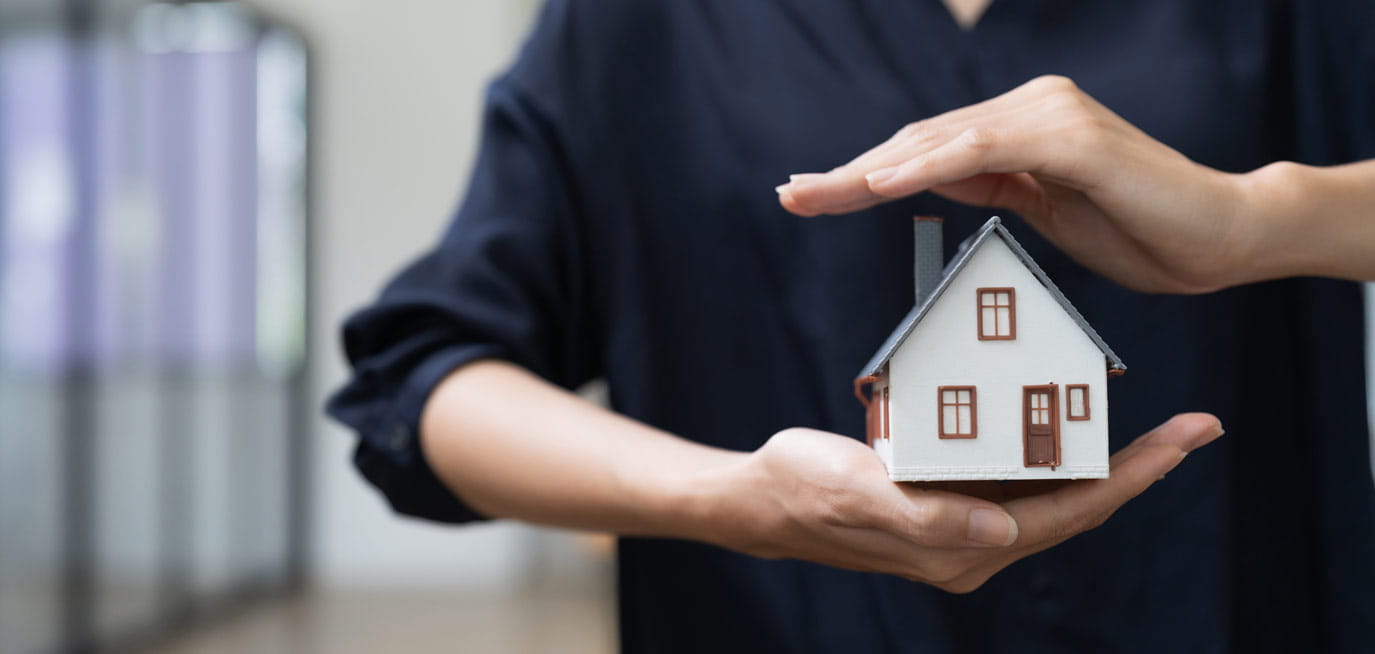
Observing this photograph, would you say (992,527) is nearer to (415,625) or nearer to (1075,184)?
(1075,184)

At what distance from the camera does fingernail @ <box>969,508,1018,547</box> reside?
0.98 feet

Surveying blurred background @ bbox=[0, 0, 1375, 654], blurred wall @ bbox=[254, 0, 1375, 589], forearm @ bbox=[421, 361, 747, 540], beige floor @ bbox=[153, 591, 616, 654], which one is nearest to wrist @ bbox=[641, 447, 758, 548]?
forearm @ bbox=[421, 361, 747, 540]

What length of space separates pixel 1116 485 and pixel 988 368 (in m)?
0.05

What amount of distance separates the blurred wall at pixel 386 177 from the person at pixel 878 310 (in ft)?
10.5

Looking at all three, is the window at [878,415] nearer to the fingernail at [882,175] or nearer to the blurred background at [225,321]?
the fingernail at [882,175]

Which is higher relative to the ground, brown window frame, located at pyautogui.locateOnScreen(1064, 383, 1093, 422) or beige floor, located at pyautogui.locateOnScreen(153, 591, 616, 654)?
brown window frame, located at pyautogui.locateOnScreen(1064, 383, 1093, 422)

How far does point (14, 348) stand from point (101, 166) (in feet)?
1.83

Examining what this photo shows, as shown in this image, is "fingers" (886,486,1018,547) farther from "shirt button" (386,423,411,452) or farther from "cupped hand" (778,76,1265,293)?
"shirt button" (386,423,411,452)

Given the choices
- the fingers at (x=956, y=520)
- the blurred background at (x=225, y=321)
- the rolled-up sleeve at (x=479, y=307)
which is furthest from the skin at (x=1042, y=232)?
the blurred background at (x=225, y=321)

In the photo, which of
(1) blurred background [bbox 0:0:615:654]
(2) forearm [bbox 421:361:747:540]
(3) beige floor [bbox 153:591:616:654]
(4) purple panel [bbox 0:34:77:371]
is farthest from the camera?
(3) beige floor [bbox 153:591:616:654]

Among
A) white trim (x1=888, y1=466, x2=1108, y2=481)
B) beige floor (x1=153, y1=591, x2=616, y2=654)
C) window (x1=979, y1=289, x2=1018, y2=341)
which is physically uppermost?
window (x1=979, y1=289, x2=1018, y2=341)

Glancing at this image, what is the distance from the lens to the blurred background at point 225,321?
2211 millimetres

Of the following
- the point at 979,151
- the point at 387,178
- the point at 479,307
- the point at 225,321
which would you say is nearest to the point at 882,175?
the point at 979,151

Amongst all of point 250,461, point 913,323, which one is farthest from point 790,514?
point 250,461
